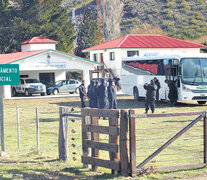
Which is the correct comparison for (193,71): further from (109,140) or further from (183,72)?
(109,140)

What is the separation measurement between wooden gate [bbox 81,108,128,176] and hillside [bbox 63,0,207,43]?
83652mm

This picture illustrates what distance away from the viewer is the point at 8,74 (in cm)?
1184

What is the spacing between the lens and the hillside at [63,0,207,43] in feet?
324

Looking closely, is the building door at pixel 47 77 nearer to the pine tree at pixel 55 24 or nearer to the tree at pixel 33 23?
the tree at pixel 33 23

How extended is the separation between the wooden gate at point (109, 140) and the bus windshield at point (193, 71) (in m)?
18.5

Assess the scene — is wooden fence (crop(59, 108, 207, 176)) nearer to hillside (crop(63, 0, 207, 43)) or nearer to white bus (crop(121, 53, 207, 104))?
white bus (crop(121, 53, 207, 104))

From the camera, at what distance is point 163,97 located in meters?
30.1

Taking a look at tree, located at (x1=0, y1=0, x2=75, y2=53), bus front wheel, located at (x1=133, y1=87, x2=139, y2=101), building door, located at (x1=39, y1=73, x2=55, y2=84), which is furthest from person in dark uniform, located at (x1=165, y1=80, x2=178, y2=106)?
tree, located at (x1=0, y1=0, x2=75, y2=53)

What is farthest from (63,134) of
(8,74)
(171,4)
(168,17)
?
(171,4)

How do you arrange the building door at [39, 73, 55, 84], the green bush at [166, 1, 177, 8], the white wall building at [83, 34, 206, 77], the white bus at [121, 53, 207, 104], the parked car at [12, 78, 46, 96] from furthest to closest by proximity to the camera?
1. the green bush at [166, 1, 177, 8]
2. the white wall building at [83, 34, 206, 77]
3. the building door at [39, 73, 55, 84]
4. the parked car at [12, 78, 46, 96]
5. the white bus at [121, 53, 207, 104]

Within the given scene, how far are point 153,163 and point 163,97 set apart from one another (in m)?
19.6

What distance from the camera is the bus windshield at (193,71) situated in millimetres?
27578

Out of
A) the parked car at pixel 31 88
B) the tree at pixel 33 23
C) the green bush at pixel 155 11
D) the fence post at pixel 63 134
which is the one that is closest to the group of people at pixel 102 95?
the fence post at pixel 63 134

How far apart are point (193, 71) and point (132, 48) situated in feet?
100.0
